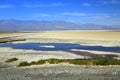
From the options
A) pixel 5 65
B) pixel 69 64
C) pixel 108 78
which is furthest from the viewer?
pixel 5 65

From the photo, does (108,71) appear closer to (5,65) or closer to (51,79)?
(51,79)

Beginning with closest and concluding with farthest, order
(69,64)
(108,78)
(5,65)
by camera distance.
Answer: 1. (108,78)
2. (69,64)
3. (5,65)

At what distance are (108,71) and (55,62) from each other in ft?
21.3

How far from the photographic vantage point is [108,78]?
57.9 ft

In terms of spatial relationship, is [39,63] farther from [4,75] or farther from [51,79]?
[51,79]

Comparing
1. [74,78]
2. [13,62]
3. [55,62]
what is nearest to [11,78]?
[74,78]

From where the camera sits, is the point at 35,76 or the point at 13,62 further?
the point at 13,62

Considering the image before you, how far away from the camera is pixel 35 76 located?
19.1m

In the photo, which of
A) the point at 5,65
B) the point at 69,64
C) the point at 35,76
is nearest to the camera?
the point at 35,76

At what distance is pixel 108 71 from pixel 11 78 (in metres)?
6.81

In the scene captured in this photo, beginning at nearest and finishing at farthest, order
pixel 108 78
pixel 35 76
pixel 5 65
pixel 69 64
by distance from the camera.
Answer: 1. pixel 108 78
2. pixel 35 76
3. pixel 69 64
4. pixel 5 65

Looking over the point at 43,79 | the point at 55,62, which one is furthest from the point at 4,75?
the point at 55,62

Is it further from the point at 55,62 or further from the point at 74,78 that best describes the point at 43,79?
the point at 55,62

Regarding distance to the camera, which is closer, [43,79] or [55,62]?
[43,79]
